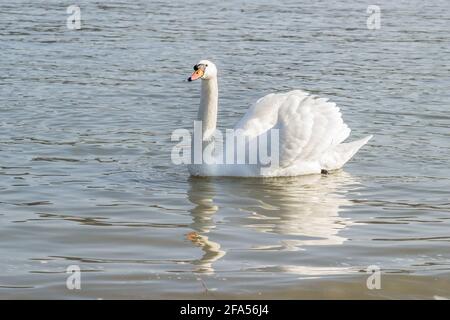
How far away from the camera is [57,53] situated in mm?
19094

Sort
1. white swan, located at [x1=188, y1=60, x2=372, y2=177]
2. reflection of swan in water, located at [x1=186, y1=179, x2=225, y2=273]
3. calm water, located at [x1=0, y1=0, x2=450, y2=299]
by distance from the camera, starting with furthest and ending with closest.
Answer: white swan, located at [x1=188, y1=60, x2=372, y2=177], reflection of swan in water, located at [x1=186, y1=179, x2=225, y2=273], calm water, located at [x1=0, y1=0, x2=450, y2=299]

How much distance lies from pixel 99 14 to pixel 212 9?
8.89ft

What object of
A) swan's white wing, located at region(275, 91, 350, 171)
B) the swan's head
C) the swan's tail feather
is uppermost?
the swan's head

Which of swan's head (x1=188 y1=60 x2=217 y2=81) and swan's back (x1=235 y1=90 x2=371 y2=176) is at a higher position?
swan's head (x1=188 y1=60 x2=217 y2=81)

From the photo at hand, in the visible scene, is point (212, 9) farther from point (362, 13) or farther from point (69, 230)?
point (69, 230)

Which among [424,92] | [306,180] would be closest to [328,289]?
[306,180]

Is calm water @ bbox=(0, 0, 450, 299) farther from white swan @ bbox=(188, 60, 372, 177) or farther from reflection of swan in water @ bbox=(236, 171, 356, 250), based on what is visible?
white swan @ bbox=(188, 60, 372, 177)

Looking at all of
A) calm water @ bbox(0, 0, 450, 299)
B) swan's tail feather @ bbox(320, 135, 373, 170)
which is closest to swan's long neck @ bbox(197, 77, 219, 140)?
calm water @ bbox(0, 0, 450, 299)

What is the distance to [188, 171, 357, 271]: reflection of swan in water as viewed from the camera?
909 cm

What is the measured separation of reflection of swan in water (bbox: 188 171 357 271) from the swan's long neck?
789mm

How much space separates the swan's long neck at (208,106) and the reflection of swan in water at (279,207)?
2.59 feet

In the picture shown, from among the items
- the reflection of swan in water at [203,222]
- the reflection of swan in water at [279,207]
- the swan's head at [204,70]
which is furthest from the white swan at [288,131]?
the reflection of swan in water at [203,222]

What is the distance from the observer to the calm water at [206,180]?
317 inches

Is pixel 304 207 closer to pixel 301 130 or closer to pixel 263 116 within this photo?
A: pixel 301 130
